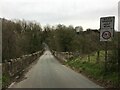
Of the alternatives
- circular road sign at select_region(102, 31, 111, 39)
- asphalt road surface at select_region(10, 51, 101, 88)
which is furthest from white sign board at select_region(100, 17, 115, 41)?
asphalt road surface at select_region(10, 51, 101, 88)

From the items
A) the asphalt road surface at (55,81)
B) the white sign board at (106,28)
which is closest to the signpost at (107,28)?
the white sign board at (106,28)

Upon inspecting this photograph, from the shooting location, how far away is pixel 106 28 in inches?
768

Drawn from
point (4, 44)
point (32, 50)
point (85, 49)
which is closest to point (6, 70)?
point (4, 44)

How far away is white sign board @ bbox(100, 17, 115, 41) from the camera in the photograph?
754 inches

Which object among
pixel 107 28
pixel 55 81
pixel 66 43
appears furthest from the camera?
pixel 66 43

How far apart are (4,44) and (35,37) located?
4901 centimetres

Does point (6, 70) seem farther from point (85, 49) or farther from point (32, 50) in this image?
point (32, 50)

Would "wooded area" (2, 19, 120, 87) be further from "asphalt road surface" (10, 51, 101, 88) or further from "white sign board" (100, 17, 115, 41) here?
"asphalt road surface" (10, 51, 101, 88)

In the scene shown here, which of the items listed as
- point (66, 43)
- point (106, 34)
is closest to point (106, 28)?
point (106, 34)

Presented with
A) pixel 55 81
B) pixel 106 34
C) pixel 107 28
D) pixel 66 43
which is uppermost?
pixel 107 28

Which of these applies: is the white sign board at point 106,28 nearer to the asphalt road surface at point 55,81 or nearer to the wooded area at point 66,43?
the wooded area at point 66,43

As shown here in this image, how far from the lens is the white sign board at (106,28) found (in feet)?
62.8

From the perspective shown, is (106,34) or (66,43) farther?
(66,43)

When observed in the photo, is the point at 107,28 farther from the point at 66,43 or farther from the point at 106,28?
the point at 66,43
